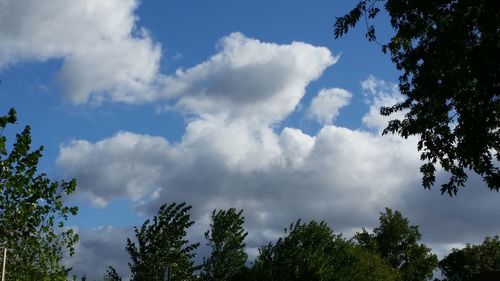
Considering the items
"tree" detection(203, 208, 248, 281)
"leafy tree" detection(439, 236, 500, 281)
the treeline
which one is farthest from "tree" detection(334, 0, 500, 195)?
"leafy tree" detection(439, 236, 500, 281)

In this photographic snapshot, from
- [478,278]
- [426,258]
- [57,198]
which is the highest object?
[426,258]

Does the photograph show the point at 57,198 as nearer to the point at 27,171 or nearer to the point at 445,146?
the point at 27,171

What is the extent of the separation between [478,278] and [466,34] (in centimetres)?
4832

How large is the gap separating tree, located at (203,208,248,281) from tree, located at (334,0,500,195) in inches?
996

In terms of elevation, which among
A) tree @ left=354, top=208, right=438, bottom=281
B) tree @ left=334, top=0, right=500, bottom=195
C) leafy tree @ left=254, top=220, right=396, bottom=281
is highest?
tree @ left=354, top=208, right=438, bottom=281

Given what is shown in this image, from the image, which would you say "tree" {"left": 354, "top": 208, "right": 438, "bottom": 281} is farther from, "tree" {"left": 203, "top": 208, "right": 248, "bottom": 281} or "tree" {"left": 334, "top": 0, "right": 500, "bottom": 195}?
"tree" {"left": 334, "top": 0, "right": 500, "bottom": 195}

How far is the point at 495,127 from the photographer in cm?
1191

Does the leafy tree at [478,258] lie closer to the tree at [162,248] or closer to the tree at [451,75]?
the tree at [162,248]

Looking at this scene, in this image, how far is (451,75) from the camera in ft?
36.7

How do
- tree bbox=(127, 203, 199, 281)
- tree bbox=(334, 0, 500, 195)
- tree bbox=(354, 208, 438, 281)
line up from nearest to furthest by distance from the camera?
tree bbox=(334, 0, 500, 195) < tree bbox=(127, 203, 199, 281) < tree bbox=(354, 208, 438, 281)

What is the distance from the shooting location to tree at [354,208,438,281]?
8319 cm

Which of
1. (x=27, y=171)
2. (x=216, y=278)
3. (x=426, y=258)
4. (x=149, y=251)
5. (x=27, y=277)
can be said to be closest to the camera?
(x=27, y=171)

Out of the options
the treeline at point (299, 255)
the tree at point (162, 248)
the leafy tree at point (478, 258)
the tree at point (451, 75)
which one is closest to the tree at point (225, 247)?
the treeline at point (299, 255)

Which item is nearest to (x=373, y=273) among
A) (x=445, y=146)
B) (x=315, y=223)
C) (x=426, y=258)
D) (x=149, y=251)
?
(x=315, y=223)
